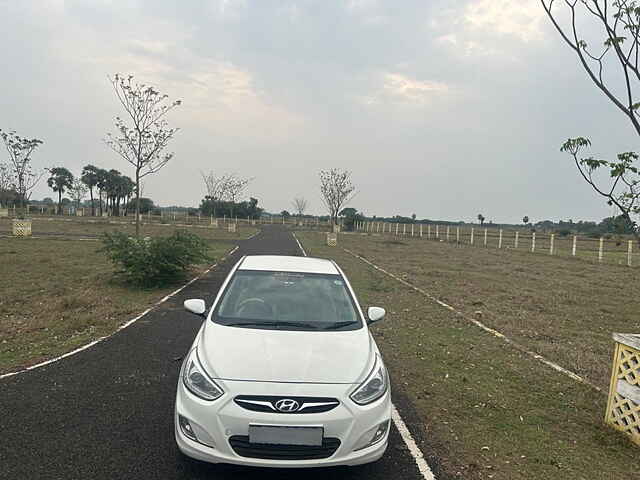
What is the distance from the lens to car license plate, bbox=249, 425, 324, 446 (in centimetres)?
288

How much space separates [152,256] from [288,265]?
724 cm

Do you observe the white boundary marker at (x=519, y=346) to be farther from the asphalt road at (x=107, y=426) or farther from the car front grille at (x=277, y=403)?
the car front grille at (x=277, y=403)

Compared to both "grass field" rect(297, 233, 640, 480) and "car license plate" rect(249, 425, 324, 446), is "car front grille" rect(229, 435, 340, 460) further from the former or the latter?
"grass field" rect(297, 233, 640, 480)

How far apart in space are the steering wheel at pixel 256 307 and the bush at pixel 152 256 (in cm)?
752

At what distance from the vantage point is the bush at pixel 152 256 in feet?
36.4

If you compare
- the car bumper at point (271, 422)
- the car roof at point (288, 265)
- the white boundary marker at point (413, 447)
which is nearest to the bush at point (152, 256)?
the car roof at point (288, 265)

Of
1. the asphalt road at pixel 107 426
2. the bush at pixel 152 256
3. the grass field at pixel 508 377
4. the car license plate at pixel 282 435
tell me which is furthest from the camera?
the bush at pixel 152 256

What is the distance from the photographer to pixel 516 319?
9047 mm

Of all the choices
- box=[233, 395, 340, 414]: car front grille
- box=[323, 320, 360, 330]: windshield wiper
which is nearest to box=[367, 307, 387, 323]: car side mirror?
box=[323, 320, 360, 330]: windshield wiper

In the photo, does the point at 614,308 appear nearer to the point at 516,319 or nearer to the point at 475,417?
the point at 516,319

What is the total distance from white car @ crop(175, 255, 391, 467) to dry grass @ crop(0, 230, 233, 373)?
11.1ft

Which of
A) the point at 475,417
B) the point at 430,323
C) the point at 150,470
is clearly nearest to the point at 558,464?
the point at 475,417

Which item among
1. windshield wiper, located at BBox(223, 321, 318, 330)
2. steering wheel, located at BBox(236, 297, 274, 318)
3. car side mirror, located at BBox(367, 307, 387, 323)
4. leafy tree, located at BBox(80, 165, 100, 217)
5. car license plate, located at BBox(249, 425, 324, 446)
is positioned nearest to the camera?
car license plate, located at BBox(249, 425, 324, 446)

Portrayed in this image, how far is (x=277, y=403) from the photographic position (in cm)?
294
